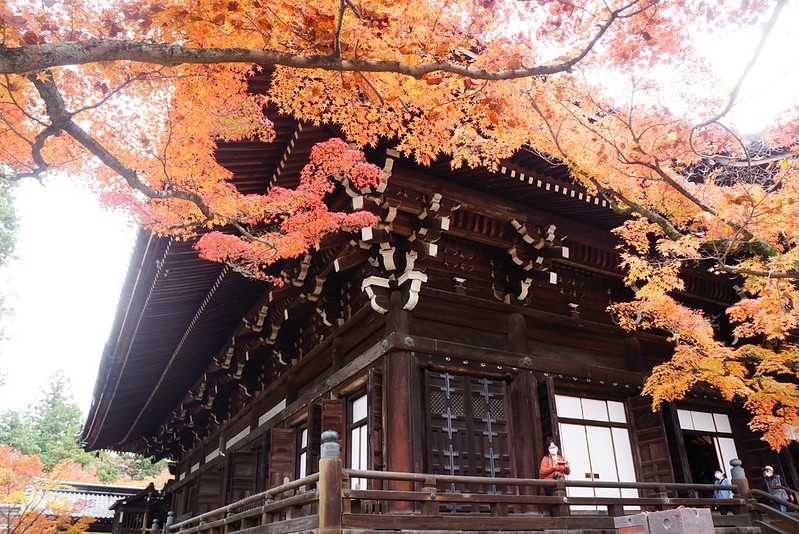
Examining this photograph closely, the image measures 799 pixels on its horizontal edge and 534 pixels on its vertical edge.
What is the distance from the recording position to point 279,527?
6.72m

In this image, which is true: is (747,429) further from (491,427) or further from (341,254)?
(341,254)

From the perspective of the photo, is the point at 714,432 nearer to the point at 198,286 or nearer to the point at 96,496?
the point at 198,286

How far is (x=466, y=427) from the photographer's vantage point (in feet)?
25.7

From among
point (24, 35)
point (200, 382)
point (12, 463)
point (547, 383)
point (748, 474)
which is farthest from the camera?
point (12, 463)

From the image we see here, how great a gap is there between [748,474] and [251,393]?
35.0 ft

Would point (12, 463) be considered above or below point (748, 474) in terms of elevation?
above

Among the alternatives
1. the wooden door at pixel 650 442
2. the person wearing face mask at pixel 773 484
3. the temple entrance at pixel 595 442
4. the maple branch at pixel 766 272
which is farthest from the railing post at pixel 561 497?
the person wearing face mask at pixel 773 484

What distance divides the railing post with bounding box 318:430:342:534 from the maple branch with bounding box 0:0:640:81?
3764 millimetres

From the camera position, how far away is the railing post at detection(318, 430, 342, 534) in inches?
221

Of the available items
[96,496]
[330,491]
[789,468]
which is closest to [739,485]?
[789,468]

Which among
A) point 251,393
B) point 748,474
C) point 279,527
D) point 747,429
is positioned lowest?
point 279,527

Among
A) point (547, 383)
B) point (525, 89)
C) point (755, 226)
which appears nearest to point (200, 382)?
point (547, 383)

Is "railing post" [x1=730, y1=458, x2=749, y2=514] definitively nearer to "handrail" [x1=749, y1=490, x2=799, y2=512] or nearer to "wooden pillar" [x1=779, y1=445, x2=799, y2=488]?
"handrail" [x1=749, y1=490, x2=799, y2=512]

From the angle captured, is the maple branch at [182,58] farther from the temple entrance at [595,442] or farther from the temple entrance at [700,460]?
the temple entrance at [700,460]
